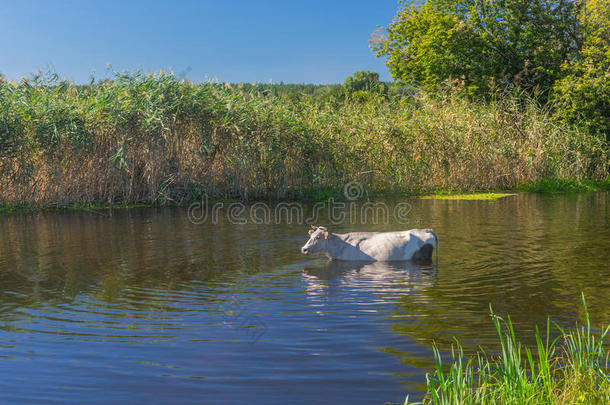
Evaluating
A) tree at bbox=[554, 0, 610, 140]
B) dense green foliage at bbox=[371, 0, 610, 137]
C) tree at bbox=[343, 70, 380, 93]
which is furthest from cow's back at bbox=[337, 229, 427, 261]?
tree at bbox=[343, 70, 380, 93]

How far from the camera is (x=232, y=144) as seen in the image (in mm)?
22078

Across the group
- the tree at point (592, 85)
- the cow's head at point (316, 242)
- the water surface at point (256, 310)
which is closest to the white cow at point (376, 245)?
the cow's head at point (316, 242)

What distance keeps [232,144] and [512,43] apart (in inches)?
921

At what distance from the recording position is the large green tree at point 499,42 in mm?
37344

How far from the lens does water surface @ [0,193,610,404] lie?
16.5 feet

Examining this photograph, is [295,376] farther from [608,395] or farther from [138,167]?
[138,167]

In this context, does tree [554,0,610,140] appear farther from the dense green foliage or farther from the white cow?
the white cow

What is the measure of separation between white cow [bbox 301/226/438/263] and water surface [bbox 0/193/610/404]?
33 centimetres

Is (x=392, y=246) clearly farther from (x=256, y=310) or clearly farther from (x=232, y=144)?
(x=232, y=144)

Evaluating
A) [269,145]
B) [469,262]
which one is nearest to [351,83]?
[269,145]

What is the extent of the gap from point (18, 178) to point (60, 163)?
1.34 meters

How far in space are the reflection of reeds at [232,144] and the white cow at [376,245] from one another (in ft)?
36.3

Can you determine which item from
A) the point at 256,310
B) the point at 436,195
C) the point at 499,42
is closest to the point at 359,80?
the point at 499,42

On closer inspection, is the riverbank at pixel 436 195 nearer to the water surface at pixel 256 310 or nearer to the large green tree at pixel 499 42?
the water surface at pixel 256 310
